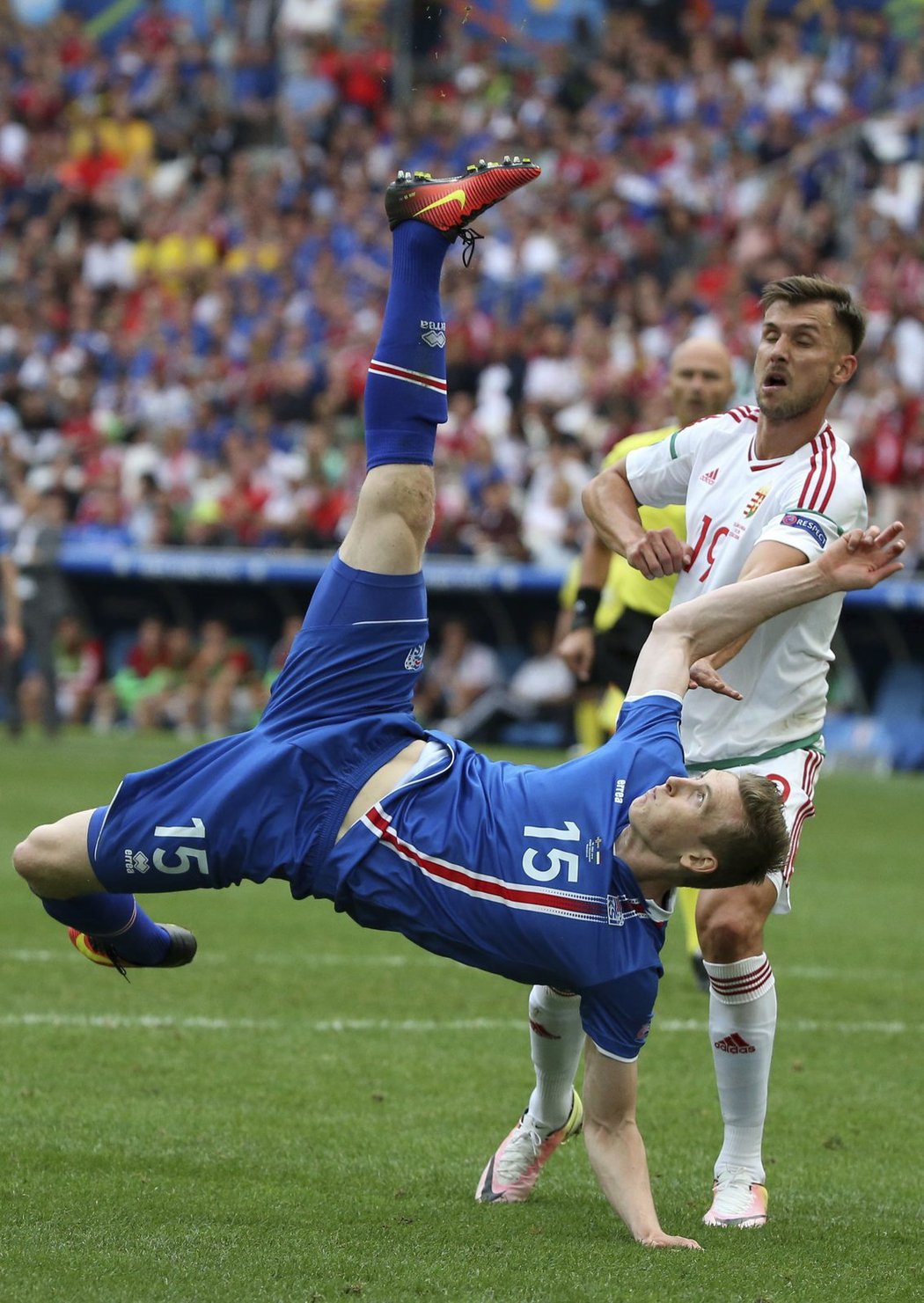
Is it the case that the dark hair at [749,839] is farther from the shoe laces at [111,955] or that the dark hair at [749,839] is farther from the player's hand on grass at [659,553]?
the shoe laces at [111,955]

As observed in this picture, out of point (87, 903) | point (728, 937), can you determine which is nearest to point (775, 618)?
point (728, 937)

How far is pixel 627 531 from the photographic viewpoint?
6.02 m

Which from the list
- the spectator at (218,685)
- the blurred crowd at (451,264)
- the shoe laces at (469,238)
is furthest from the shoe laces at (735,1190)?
the spectator at (218,685)

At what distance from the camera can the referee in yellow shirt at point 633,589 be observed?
807 centimetres

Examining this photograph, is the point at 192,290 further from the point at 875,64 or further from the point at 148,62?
the point at 875,64

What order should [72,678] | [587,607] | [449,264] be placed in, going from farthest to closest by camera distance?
[449,264], [72,678], [587,607]

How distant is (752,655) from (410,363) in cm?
148

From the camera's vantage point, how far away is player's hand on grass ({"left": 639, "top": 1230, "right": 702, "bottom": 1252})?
189 inches

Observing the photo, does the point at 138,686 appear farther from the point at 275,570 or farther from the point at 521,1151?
the point at 521,1151

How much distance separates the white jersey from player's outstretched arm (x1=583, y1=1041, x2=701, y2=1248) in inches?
52.2

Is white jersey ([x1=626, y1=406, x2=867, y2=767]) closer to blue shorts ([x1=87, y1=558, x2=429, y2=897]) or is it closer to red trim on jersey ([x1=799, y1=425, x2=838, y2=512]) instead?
red trim on jersey ([x1=799, y1=425, x2=838, y2=512])

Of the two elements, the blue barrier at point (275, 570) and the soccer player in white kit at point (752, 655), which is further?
the blue barrier at point (275, 570)

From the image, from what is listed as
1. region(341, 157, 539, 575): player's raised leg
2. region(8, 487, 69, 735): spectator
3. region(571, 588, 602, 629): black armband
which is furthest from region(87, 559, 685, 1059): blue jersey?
region(8, 487, 69, 735): spectator

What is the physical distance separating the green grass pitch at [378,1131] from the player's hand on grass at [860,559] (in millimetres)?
1770
